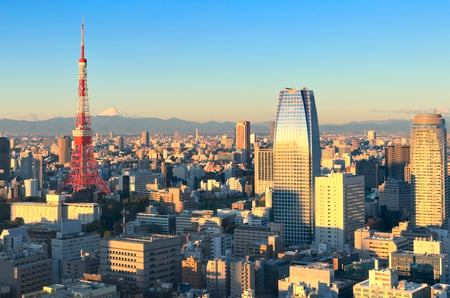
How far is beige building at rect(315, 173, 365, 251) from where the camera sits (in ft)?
89.7

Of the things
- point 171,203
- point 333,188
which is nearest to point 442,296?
point 333,188

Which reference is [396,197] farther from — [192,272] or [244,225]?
[192,272]

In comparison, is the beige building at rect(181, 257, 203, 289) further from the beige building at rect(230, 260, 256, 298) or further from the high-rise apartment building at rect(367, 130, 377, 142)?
the high-rise apartment building at rect(367, 130, 377, 142)

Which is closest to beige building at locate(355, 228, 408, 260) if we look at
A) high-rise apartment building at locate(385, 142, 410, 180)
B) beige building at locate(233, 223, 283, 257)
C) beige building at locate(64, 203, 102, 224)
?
beige building at locate(233, 223, 283, 257)

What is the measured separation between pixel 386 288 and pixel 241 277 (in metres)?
3.97

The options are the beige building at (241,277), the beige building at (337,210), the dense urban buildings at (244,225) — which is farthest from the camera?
the beige building at (337,210)

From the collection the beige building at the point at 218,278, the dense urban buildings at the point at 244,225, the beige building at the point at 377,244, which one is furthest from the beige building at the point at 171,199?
the beige building at the point at 218,278

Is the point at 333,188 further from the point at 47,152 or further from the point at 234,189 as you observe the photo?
the point at 47,152

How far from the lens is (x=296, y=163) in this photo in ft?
97.4

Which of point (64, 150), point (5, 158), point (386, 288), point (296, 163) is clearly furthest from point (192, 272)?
point (64, 150)

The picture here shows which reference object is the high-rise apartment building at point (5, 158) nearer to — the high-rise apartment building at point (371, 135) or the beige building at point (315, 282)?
the high-rise apartment building at point (371, 135)

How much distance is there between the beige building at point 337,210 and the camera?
2734cm

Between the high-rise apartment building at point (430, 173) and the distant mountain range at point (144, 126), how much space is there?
1327 centimetres

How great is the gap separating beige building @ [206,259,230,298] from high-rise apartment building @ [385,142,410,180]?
25955 mm
